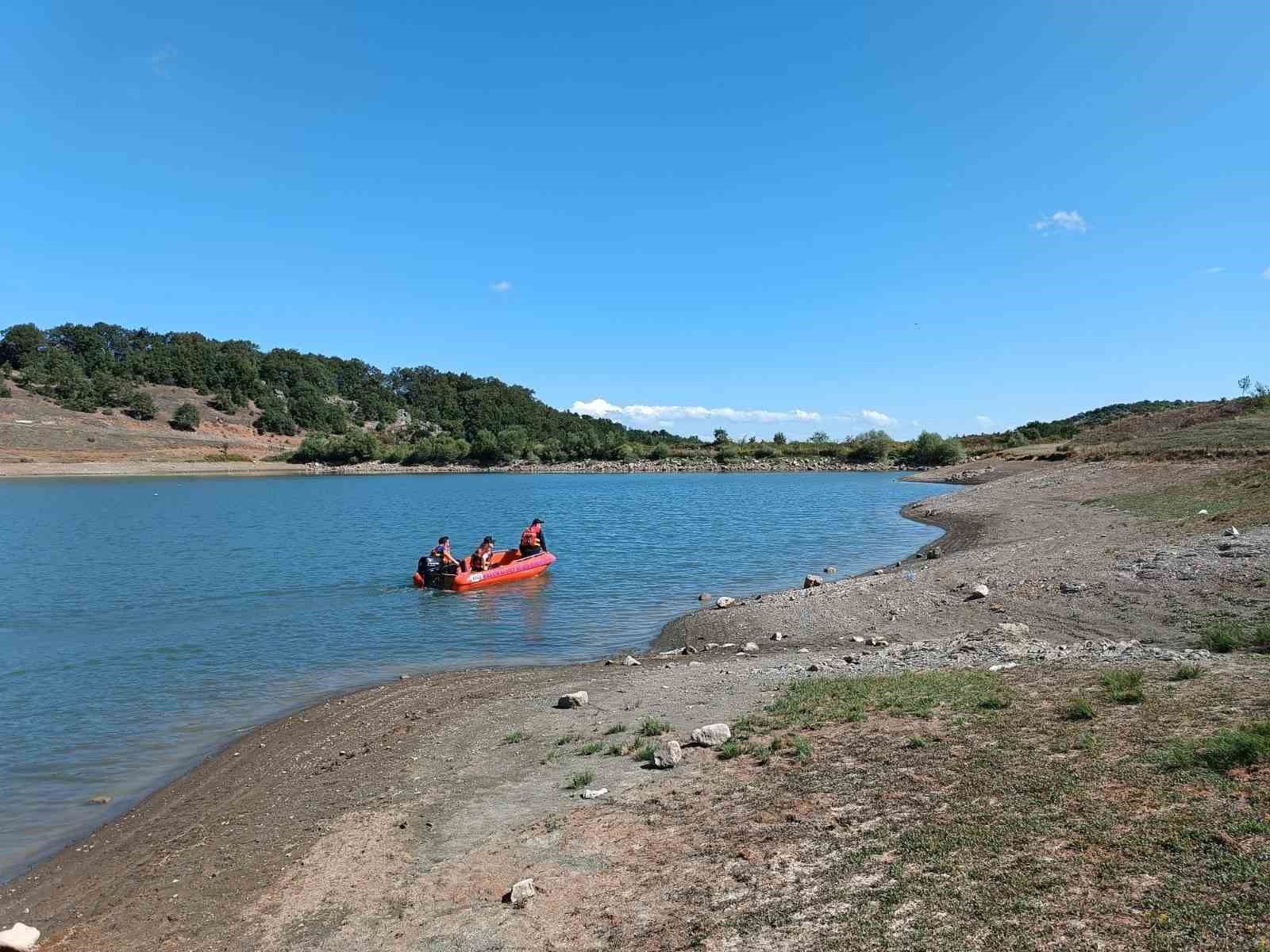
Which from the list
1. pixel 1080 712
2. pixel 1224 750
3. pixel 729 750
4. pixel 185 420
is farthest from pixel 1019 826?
pixel 185 420

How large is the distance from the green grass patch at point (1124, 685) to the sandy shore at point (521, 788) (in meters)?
0.78

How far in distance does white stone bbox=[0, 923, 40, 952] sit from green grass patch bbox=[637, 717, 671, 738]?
21.0 ft

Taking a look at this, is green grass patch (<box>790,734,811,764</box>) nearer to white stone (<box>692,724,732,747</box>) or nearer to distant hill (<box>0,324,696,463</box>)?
white stone (<box>692,724,732,747</box>)

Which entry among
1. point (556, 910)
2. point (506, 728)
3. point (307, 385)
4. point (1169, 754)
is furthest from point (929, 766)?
point (307, 385)

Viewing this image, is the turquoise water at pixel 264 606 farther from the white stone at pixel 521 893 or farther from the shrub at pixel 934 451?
the shrub at pixel 934 451

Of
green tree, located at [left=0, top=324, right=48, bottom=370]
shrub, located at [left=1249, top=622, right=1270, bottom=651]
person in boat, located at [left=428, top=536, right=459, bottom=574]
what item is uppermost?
green tree, located at [left=0, top=324, right=48, bottom=370]

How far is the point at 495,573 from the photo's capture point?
2869 centimetres

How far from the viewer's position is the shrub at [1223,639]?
10977 millimetres

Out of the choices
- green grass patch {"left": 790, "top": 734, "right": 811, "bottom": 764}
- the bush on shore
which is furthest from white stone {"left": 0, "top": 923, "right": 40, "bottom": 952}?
the bush on shore

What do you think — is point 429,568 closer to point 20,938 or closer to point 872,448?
point 20,938

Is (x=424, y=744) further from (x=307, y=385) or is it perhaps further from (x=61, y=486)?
(x=307, y=385)

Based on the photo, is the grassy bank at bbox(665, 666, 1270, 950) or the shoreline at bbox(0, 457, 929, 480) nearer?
the grassy bank at bbox(665, 666, 1270, 950)

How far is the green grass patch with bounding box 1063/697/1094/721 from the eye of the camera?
825 centimetres

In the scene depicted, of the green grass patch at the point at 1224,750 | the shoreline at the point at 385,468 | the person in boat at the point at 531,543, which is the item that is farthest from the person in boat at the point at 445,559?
the shoreline at the point at 385,468
